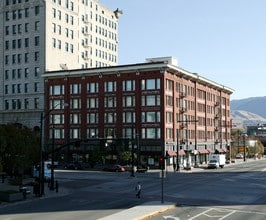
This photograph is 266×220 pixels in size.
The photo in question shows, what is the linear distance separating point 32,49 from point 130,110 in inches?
1234

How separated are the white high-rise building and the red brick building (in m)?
5.18

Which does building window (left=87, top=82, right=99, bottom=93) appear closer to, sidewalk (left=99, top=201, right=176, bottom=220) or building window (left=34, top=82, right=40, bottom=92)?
building window (left=34, top=82, right=40, bottom=92)

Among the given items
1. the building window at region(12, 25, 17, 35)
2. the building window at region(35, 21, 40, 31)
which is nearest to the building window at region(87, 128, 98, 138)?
the building window at region(35, 21, 40, 31)

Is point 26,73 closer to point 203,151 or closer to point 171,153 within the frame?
point 171,153

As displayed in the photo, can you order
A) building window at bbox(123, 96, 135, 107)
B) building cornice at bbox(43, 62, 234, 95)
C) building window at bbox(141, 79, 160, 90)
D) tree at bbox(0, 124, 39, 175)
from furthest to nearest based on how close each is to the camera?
building window at bbox(123, 96, 135, 107), building window at bbox(141, 79, 160, 90), building cornice at bbox(43, 62, 234, 95), tree at bbox(0, 124, 39, 175)

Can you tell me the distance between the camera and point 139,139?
9562cm

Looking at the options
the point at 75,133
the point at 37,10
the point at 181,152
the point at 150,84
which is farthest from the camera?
the point at 37,10

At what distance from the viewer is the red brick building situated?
3725 inches

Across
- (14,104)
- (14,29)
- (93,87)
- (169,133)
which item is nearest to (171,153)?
(169,133)

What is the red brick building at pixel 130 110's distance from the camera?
310ft

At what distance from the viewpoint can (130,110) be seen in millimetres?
97125

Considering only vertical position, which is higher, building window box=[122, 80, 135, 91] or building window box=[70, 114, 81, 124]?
building window box=[122, 80, 135, 91]

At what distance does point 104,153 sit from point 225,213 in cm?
6188

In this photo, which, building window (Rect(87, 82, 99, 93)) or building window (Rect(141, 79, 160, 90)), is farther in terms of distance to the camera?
building window (Rect(87, 82, 99, 93))
